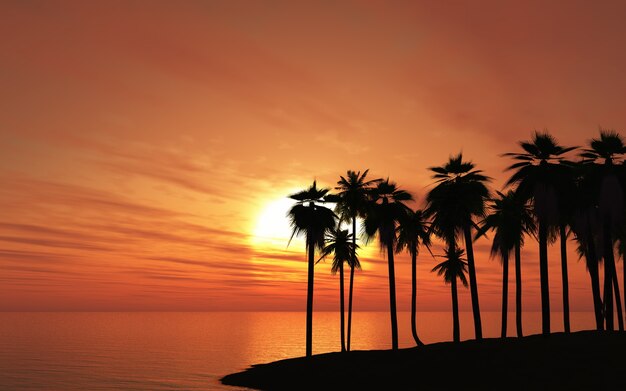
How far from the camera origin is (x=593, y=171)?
5028cm

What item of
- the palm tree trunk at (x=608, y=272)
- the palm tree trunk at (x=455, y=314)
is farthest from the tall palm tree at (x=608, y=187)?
the palm tree trunk at (x=455, y=314)

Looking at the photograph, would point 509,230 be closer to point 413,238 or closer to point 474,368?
point 413,238

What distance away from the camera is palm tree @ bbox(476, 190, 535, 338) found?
59456 millimetres

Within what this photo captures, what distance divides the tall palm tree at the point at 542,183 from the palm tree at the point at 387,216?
13.6m

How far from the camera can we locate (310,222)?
54.9 m

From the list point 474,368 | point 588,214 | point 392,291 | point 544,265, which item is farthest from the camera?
point 392,291

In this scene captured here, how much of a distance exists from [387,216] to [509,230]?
13489mm

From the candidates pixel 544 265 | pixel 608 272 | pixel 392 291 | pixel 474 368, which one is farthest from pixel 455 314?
pixel 474 368

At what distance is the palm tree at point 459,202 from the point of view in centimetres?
5297

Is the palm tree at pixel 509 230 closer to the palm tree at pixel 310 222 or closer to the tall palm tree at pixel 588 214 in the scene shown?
the tall palm tree at pixel 588 214

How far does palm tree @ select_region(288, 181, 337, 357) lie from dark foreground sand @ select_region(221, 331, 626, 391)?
612cm

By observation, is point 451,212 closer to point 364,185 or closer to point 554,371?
point 364,185

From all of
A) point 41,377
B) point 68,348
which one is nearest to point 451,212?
point 41,377

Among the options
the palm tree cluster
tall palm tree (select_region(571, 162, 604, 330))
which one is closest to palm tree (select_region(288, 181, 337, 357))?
the palm tree cluster
